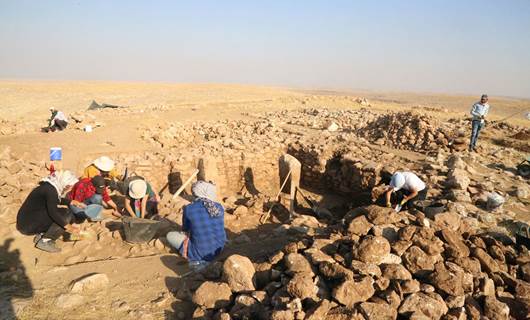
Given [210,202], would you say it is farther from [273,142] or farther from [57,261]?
[273,142]

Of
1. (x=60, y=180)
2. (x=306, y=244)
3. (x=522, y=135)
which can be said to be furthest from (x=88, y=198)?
(x=522, y=135)

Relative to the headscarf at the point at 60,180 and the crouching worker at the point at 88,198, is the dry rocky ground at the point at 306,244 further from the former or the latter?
the headscarf at the point at 60,180

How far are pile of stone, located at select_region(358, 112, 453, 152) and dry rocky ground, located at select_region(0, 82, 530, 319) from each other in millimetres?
37

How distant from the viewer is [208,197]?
434 cm

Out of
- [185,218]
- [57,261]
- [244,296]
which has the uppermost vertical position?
[185,218]

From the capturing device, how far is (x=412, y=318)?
2.91 m

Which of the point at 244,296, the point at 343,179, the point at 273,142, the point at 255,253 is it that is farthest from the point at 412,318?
the point at 273,142

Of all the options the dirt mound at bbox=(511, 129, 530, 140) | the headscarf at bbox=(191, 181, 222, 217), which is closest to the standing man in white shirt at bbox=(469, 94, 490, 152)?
the dirt mound at bbox=(511, 129, 530, 140)

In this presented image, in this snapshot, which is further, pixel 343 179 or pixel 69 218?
A: pixel 343 179

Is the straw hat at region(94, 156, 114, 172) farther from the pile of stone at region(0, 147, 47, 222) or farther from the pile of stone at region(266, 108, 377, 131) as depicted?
the pile of stone at region(266, 108, 377, 131)

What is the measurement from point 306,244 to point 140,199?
110 inches

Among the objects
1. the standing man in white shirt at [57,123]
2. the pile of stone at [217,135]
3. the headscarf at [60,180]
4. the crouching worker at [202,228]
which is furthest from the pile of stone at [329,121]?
the headscarf at [60,180]

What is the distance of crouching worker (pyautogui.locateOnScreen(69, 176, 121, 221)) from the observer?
510 cm

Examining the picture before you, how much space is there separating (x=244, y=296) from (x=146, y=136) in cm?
832
